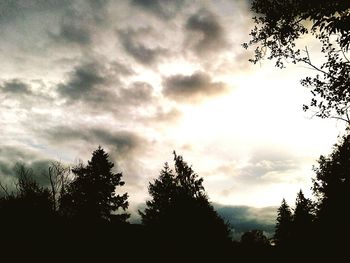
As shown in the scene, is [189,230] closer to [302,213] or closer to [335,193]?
[335,193]

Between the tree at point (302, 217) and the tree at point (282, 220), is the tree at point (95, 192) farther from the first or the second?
the tree at point (282, 220)

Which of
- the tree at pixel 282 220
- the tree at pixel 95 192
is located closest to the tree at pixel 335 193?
the tree at pixel 282 220

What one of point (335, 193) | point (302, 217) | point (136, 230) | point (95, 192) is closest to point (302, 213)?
point (302, 217)

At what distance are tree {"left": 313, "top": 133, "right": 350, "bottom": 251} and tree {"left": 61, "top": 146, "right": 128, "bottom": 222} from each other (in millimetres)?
23541

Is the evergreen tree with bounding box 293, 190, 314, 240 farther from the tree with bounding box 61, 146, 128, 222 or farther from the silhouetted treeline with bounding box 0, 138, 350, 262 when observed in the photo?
the tree with bounding box 61, 146, 128, 222

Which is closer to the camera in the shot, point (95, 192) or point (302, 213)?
point (95, 192)

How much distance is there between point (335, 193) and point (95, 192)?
27.2m

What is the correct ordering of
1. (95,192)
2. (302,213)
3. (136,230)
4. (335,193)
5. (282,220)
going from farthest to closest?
(282,220)
(302,213)
(95,192)
(335,193)
(136,230)

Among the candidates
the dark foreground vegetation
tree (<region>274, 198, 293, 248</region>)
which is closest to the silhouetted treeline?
the dark foreground vegetation

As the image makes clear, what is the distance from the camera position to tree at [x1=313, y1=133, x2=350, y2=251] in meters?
23.7

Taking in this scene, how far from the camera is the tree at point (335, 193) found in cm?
2372

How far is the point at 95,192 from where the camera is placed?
1437 inches

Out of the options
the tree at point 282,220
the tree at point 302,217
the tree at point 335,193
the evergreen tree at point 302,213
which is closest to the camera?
the tree at point 335,193

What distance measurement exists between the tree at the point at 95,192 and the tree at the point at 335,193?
23.5 m
